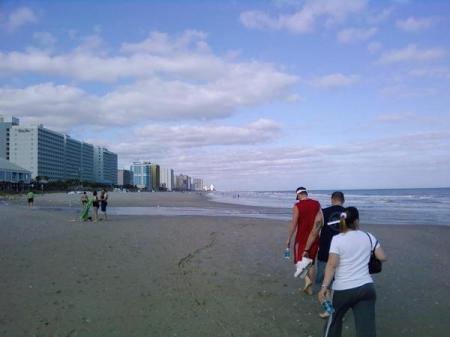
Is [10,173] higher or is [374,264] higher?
[10,173]

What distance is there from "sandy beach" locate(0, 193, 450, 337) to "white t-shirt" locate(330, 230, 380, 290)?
152cm

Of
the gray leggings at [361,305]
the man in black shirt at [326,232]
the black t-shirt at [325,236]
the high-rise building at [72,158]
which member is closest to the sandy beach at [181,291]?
the man in black shirt at [326,232]

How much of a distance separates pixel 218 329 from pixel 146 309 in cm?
121

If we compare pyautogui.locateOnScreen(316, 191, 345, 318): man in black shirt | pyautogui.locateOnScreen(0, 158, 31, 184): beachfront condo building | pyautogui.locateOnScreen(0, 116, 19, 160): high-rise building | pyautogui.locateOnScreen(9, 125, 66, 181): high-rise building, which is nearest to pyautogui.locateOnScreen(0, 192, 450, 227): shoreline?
pyautogui.locateOnScreen(316, 191, 345, 318): man in black shirt

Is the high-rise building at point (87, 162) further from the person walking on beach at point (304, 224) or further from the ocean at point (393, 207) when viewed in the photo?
the person walking on beach at point (304, 224)

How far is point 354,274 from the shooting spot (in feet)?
12.1

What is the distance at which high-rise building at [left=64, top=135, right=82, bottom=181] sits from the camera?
167688 mm

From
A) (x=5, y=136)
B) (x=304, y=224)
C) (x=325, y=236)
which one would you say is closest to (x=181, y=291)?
(x=304, y=224)

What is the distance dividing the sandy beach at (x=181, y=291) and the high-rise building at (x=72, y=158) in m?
166

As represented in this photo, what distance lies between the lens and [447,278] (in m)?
7.95

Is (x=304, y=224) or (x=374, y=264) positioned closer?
(x=374, y=264)

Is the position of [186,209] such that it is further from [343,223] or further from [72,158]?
[72,158]

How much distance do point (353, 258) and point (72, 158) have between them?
182m

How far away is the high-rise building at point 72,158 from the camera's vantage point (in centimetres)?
16769
